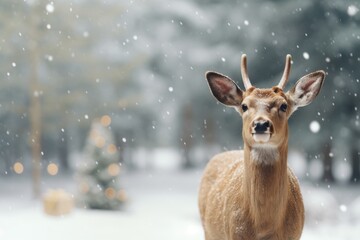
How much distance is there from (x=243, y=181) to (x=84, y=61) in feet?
→ 31.2

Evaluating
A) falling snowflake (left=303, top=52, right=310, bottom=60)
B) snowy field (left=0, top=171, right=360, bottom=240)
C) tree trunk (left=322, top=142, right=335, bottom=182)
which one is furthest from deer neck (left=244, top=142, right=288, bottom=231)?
tree trunk (left=322, top=142, right=335, bottom=182)

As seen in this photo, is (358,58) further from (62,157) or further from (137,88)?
(62,157)

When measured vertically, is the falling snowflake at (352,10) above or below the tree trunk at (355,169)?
above

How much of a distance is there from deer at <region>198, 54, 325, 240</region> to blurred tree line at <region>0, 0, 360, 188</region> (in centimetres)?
507

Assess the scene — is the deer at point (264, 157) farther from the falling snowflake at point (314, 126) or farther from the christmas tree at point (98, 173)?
the christmas tree at point (98, 173)

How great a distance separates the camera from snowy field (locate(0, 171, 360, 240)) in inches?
264

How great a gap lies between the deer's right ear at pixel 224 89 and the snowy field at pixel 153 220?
4187 millimetres

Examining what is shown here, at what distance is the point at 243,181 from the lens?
8.86 ft

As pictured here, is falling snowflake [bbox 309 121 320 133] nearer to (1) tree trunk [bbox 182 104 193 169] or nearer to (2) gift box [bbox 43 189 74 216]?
(2) gift box [bbox 43 189 74 216]

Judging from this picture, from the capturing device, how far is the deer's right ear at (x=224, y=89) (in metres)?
2.52

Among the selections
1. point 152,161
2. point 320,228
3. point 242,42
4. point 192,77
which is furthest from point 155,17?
point 152,161

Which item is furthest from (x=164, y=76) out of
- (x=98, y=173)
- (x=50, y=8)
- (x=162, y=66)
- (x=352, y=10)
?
(x=352, y=10)

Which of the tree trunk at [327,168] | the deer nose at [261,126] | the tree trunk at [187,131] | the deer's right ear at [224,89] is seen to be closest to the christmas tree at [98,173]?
the tree trunk at [327,168]

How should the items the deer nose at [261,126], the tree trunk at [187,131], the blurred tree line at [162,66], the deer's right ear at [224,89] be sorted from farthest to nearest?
1. the tree trunk at [187,131]
2. the blurred tree line at [162,66]
3. the deer's right ear at [224,89]
4. the deer nose at [261,126]
